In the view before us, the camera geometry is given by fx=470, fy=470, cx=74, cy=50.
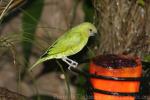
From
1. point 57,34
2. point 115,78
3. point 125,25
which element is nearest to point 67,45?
point 115,78

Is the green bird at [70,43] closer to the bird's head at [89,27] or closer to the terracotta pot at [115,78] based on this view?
the bird's head at [89,27]

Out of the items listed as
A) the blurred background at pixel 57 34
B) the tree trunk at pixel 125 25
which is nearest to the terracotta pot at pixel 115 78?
the blurred background at pixel 57 34

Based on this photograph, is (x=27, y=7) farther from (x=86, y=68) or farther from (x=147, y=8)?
(x=147, y=8)

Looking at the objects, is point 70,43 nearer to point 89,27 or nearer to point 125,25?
point 89,27

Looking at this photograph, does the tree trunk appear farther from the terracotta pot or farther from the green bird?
the terracotta pot

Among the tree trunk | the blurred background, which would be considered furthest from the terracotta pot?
the tree trunk

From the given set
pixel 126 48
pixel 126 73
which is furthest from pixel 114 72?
pixel 126 48

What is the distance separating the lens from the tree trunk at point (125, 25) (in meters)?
2.34

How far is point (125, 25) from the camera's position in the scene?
2.37m

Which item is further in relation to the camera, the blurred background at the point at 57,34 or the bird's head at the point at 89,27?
the blurred background at the point at 57,34

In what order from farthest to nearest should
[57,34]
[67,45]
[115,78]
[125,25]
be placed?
1. [57,34]
2. [125,25]
3. [67,45]
4. [115,78]

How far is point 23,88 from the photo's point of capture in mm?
3160

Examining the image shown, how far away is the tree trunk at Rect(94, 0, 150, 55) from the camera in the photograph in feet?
7.69

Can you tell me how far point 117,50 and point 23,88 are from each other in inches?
38.7
